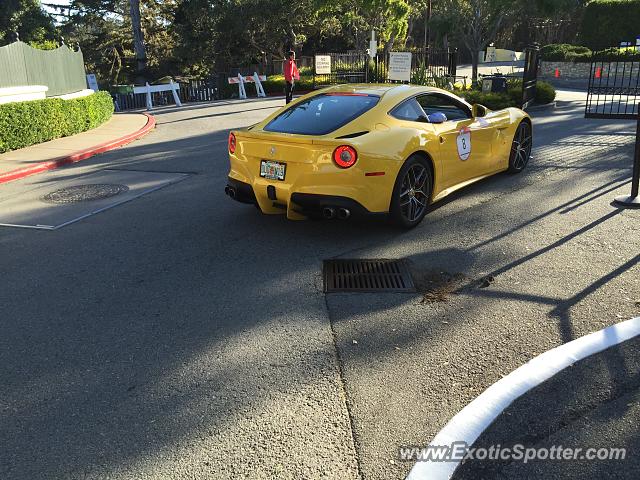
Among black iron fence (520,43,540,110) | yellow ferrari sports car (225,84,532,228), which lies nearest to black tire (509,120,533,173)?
yellow ferrari sports car (225,84,532,228)

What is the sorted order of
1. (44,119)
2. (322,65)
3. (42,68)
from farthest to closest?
(322,65)
(42,68)
(44,119)

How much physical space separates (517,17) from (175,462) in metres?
50.6

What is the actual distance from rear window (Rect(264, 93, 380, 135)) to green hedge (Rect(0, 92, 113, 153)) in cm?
807

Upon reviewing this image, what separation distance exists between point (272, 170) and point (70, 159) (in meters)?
7.26

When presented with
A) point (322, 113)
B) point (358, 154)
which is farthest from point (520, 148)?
point (358, 154)

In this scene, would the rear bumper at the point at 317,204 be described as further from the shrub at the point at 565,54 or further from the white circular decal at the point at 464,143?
the shrub at the point at 565,54

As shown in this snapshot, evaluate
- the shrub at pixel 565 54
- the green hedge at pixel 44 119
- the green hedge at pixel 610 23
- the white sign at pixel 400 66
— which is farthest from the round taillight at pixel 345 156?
the green hedge at pixel 610 23

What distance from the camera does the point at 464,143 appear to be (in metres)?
7.04

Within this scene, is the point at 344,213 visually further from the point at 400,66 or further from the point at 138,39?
the point at 138,39

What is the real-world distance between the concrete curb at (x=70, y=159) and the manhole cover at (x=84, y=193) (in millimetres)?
1583

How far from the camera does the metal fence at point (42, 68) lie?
13.2 metres

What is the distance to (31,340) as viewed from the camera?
408cm

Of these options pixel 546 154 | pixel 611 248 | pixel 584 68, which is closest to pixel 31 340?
pixel 611 248

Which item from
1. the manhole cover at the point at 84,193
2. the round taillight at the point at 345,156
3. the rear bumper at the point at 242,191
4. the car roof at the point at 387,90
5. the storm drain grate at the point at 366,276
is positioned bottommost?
the manhole cover at the point at 84,193
